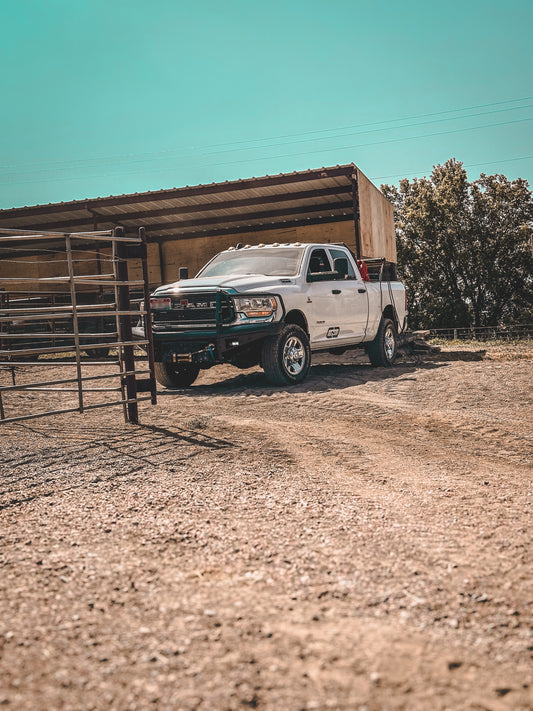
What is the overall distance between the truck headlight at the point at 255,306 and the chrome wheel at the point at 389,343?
370 centimetres

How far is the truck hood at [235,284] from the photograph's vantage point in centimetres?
989

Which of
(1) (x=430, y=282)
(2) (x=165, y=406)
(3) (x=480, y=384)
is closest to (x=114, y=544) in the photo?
(2) (x=165, y=406)

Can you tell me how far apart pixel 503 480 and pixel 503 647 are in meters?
2.50

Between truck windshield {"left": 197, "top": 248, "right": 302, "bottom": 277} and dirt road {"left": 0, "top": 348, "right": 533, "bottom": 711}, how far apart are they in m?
4.50

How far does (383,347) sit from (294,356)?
122 inches

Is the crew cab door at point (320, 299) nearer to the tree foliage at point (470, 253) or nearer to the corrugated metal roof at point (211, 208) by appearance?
the corrugated metal roof at point (211, 208)

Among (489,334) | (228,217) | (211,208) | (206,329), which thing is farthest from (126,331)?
(489,334)

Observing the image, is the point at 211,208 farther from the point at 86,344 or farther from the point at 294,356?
the point at 294,356

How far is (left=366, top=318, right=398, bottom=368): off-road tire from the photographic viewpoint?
1269 centimetres

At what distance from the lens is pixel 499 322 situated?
39.0m

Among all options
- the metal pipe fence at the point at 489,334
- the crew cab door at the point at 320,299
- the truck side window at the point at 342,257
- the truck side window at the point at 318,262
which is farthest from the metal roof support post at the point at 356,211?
the metal pipe fence at the point at 489,334

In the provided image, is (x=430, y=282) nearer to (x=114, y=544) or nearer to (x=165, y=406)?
(x=165, y=406)

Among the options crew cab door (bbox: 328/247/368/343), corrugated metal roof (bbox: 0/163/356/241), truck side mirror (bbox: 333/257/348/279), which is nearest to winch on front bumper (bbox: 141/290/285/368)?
crew cab door (bbox: 328/247/368/343)

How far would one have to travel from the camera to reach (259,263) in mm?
11086
